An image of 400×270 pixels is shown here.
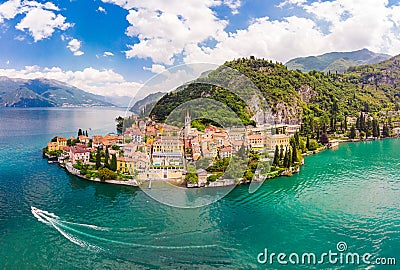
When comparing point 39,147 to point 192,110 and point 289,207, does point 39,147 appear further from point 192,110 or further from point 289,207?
point 289,207

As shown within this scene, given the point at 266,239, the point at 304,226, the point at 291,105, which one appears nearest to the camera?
the point at 266,239

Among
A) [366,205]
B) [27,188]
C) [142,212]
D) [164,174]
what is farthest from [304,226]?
[27,188]

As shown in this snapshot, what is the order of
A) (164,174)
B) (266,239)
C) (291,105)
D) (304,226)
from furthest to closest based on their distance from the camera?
(291,105) → (164,174) → (304,226) → (266,239)

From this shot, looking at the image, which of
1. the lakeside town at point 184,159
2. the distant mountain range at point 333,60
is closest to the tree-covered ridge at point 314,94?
the lakeside town at point 184,159

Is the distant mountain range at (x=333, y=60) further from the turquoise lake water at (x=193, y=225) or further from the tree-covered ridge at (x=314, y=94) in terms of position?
the turquoise lake water at (x=193, y=225)

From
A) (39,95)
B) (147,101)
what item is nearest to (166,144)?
(147,101)

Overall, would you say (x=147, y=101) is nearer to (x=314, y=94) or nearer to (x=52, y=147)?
(x=52, y=147)

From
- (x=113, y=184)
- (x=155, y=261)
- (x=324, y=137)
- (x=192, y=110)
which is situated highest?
(x=192, y=110)

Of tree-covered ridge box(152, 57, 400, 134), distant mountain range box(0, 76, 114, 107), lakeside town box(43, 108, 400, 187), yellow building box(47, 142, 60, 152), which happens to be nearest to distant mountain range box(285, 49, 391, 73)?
tree-covered ridge box(152, 57, 400, 134)
